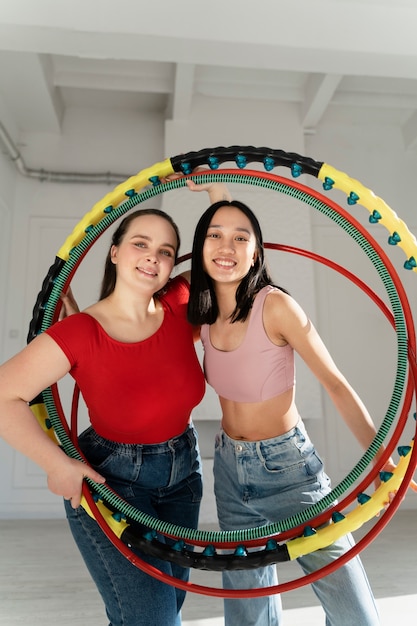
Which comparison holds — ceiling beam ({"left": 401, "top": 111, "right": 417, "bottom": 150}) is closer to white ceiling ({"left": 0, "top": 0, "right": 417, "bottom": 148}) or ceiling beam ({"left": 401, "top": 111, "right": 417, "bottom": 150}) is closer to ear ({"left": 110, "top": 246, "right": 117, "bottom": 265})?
white ceiling ({"left": 0, "top": 0, "right": 417, "bottom": 148})

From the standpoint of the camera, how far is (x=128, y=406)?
158 centimetres

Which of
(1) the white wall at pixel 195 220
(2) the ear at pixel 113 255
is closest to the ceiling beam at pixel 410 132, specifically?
(1) the white wall at pixel 195 220

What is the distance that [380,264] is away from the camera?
173 cm

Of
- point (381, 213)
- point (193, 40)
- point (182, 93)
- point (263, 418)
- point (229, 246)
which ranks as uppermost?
point (182, 93)

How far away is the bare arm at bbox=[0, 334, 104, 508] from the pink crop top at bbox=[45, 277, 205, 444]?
0.05m

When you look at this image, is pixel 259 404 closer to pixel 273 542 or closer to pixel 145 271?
pixel 273 542

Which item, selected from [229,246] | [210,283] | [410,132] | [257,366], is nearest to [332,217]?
[229,246]

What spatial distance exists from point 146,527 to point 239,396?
0.53 meters

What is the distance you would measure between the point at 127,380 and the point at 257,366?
432mm

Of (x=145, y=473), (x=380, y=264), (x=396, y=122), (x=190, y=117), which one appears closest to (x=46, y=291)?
(x=145, y=473)

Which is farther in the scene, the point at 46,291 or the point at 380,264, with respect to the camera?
the point at 46,291

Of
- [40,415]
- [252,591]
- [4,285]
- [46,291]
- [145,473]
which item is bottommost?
[252,591]

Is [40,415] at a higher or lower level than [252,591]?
higher

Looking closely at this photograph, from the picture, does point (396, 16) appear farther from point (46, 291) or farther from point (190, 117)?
point (46, 291)
